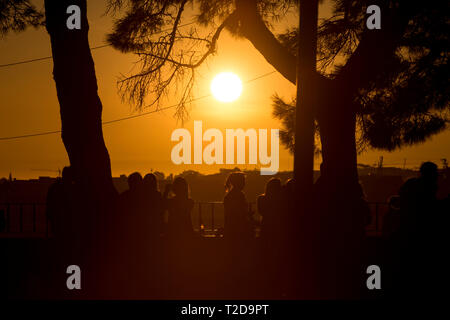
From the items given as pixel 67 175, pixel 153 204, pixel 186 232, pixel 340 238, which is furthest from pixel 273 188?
pixel 67 175

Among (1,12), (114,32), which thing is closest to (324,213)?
(114,32)

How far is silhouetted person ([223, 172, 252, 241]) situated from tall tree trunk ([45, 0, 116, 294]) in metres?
2.20

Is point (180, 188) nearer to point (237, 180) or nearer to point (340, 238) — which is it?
point (237, 180)

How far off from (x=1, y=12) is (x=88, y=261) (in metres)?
6.03

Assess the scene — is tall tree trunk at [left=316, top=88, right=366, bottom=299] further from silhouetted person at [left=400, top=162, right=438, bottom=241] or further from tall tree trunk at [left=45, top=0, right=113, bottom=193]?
tall tree trunk at [left=45, top=0, right=113, bottom=193]

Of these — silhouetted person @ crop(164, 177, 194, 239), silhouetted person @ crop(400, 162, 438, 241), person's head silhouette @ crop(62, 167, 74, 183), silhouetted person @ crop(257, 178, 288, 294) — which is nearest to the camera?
silhouetted person @ crop(400, 162, 438, 241)

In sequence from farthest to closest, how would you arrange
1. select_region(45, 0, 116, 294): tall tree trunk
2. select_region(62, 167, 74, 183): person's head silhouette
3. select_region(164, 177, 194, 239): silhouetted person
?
1. select_region(45, 0, 116, 294): tall tree trunk
2. select_region(62, 167, 74, 183): person's head silhouette
3. select_region(164, 177, 194, 239): silhouetted person

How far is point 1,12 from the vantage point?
11.2 metres

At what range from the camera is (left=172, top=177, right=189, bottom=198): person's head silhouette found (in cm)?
703

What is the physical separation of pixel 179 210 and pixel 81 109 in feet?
8.64

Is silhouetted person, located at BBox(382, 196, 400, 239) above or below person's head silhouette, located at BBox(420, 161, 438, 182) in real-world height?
below

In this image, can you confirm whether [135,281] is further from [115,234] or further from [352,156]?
[352,156]

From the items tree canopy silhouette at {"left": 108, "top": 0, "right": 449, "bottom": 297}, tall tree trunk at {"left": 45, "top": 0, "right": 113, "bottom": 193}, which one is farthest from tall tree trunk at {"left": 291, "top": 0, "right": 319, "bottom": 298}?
tall tree trunk at {"left": 45, "top": 0, "right": 113, "bottom": 193}

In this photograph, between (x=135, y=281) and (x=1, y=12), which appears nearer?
(x=135, y=281)
